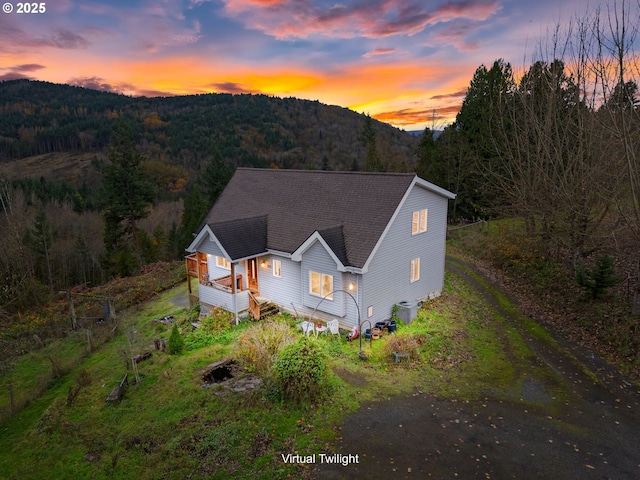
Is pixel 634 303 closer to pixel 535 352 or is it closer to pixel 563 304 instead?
pixel 563 304

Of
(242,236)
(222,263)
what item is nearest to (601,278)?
(242,236)

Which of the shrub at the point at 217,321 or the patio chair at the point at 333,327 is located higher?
the patio chair at the point at 333,327

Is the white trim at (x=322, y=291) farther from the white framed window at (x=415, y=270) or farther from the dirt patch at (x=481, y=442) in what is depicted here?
the dirt patch at (x=481, y=442)

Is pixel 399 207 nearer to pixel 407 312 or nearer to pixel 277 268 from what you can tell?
pixel 407 312

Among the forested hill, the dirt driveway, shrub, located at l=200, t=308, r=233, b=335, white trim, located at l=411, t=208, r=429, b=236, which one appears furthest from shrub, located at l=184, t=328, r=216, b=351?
the forested hill

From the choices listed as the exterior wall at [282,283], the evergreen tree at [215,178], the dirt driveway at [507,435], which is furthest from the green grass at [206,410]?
the evergreen tree at [215,178]

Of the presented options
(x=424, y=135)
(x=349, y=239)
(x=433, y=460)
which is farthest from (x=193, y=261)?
(x=424, y=135)

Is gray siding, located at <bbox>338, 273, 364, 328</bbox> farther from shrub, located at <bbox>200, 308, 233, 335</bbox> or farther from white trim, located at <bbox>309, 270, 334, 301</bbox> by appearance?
shrub, located at <bbox>200, 308, 233, 335</bbox>
